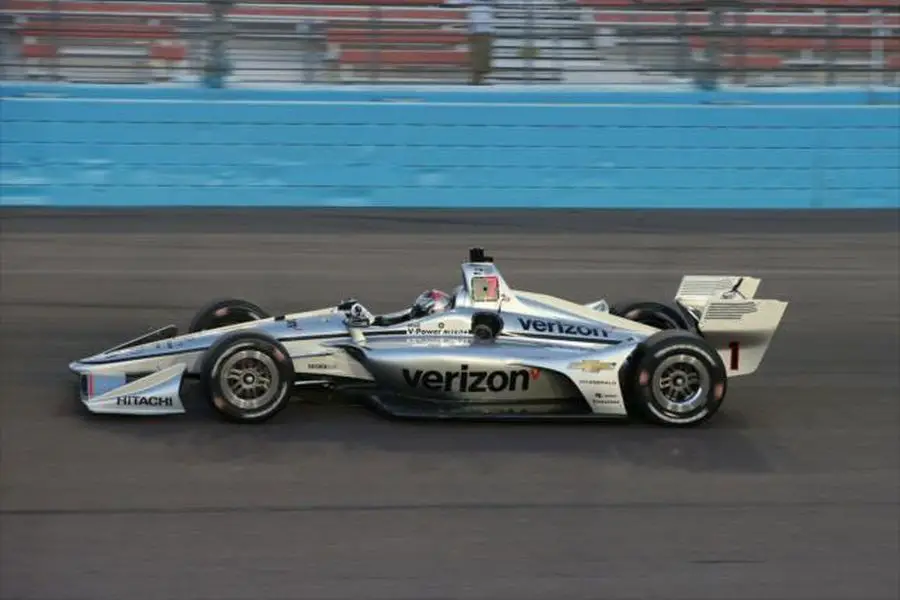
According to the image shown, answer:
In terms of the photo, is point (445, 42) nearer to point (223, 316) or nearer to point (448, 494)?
point (223, 316)

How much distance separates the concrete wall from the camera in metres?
15.7

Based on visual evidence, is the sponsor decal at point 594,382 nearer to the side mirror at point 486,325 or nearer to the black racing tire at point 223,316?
the side mirror at point 486,325

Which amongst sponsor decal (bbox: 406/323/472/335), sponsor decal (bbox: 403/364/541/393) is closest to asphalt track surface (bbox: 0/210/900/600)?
sponsor decal (bbox: 403/364/541/393)

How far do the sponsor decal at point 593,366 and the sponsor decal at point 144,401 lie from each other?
6.97 feet

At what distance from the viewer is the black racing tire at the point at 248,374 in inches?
272

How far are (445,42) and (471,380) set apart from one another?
1023 centimetres

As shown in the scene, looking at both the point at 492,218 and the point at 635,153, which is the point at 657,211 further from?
the point at 492,218

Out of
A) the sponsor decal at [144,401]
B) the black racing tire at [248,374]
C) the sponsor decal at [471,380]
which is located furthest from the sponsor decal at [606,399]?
the sponsor decal at [144,401]

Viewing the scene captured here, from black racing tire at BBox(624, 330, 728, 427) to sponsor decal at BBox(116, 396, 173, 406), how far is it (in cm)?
243

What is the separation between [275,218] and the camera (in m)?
15.3

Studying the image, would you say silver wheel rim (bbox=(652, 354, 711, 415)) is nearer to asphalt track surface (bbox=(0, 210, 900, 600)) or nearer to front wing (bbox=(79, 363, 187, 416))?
asphalt track surface (bbox=(0, 210, 900, 600))

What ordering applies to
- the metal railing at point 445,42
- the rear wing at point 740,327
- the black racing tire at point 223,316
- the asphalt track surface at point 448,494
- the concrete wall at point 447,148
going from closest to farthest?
the asphalt track surface at point 448,494 → the rear wing at point 740,327 → the black racing tire at point 223,316 → the concrete wall at point 447,148 → the metal railing at point 445,42

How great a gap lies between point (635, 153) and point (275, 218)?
14.8ft

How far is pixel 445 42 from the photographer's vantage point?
1670 centimetres
